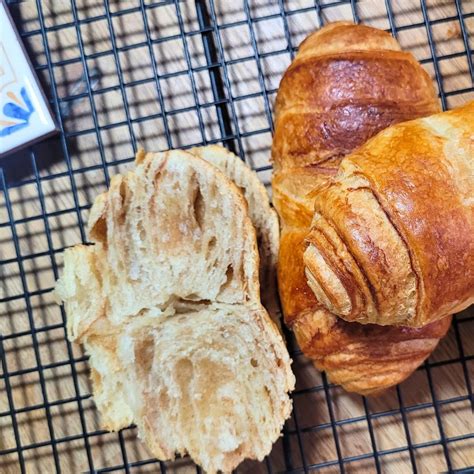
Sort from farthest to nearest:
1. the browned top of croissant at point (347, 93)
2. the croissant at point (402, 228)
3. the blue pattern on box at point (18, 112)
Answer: the blue pattern on box at point (18, 112) → the browned top of croissant at point (347, 93) → the croissant at point (402, 228)

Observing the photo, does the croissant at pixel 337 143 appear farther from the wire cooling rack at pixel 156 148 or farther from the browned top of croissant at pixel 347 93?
the wire cooling rack at pixel 156 148

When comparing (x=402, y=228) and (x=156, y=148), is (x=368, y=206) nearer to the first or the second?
(x=402, y=228)

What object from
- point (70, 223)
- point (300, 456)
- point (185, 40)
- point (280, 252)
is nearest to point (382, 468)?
point (300, 456)

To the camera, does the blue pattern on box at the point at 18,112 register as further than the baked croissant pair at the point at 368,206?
Yes

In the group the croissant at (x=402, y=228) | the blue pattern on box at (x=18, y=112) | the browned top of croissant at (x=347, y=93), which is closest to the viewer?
the croissant at (x=402, y=228)

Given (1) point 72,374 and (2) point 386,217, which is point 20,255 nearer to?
(1) point 72,374

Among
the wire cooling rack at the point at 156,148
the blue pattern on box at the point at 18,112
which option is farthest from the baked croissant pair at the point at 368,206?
the blue pattern on box at the point at 18,112

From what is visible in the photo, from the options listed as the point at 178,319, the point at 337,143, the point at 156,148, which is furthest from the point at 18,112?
Result: the point at 337,143

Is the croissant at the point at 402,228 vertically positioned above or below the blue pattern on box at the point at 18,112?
below
